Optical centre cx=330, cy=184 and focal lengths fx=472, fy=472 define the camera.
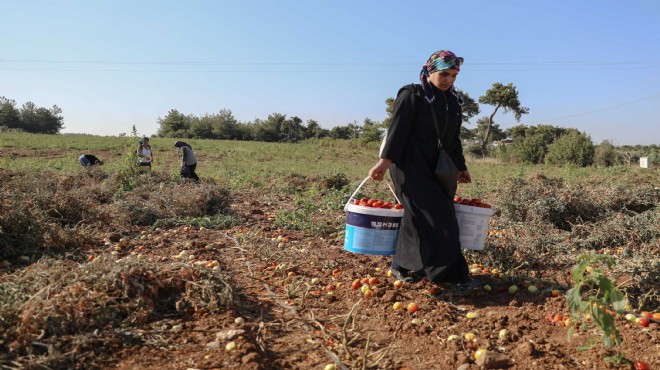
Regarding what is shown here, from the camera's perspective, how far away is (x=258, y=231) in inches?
201

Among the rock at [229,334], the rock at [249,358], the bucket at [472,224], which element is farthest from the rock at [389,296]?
the rock at [249,358]

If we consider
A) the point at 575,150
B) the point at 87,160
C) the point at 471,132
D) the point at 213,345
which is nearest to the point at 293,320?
the point at 213,345

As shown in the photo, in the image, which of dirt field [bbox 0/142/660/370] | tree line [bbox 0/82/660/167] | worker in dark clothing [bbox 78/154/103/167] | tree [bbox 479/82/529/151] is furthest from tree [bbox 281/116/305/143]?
dirt field [bbox 0/142/660/370]

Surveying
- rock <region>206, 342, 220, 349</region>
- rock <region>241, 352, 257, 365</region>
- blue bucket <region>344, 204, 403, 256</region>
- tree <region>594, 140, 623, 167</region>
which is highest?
tree <region>594, 140, 623, 167</region>

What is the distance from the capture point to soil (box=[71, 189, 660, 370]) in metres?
2.27

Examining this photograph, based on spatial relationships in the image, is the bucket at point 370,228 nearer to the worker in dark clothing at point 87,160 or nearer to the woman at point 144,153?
the woman at point 144,153

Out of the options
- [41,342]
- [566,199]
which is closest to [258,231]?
[41,342]

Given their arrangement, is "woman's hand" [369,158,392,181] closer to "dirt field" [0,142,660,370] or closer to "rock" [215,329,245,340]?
"dirt field" [0,142,660,370]

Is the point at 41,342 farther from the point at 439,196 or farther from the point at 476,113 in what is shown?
the point at 476,113

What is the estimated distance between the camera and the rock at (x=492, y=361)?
225 cm

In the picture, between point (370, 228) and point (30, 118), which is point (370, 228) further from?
point (30, 118)

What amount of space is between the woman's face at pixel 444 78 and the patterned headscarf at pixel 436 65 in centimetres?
3

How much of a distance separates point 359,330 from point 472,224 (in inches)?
48.3

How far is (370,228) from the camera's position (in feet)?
10.9
